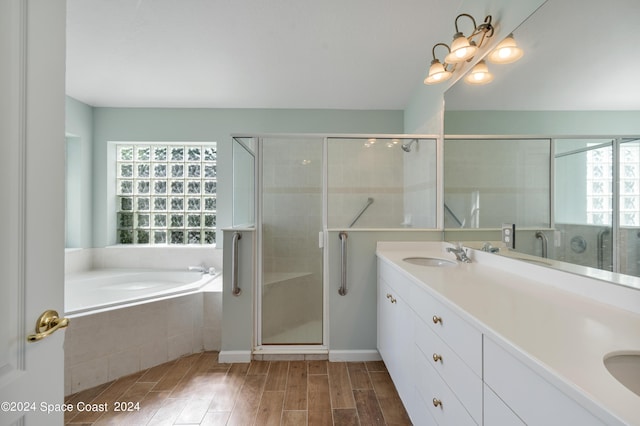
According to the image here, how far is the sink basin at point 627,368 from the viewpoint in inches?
25.9

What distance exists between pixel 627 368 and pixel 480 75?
1.64 metres

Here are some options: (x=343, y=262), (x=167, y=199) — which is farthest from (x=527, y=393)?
(x=167, y=199)

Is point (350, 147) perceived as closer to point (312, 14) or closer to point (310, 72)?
point (310, 72)

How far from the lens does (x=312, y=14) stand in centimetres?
182

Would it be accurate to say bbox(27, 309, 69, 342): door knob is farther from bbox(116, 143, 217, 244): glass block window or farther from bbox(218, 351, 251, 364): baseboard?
bbox(116, 143, 217, 244): glass block window

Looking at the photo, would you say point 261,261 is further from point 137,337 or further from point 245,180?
point 137,337

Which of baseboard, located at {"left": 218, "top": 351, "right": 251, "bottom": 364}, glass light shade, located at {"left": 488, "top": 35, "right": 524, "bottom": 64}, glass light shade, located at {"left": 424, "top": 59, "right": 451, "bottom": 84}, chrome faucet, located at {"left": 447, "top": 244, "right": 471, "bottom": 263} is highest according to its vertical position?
glass light shade, located at {"left": 424, "top": 59, "right": 451, "bottom": 84}

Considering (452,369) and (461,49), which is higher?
(461,49)

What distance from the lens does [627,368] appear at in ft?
2.17

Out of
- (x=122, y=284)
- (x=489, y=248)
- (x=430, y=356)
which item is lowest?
(x=122, y=284)

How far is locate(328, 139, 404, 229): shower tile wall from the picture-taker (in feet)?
7.60

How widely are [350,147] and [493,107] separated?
1.05 m

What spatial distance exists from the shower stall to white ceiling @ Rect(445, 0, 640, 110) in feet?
3.05

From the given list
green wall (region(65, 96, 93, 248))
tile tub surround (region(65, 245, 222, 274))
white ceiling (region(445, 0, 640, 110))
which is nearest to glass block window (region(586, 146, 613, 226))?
white ceiling (region(445, 0, 640, 110))
